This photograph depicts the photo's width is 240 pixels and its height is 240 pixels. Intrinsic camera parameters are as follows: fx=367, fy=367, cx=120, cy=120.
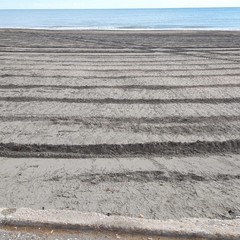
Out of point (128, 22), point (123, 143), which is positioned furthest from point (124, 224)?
point (128, 22)

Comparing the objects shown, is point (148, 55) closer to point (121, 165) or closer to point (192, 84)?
point (192, 84)

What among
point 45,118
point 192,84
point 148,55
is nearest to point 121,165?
point 45,118

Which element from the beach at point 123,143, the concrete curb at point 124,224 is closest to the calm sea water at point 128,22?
the beach at point 123,143

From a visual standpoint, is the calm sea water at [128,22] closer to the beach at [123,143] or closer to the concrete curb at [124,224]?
the beach at [123,143]

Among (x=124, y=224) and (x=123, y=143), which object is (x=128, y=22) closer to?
(x=123, y=143)

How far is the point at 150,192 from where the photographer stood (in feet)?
13.5

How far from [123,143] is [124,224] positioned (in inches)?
85.9

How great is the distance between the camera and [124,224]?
10.9 feet

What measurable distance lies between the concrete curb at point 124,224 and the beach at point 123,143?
274 millimetres

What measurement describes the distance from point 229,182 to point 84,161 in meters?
1.86

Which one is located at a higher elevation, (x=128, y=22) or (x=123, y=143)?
(x=128, y=22)

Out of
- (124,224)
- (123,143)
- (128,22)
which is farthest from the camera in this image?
(128,22)

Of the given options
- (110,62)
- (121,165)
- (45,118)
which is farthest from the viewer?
(110,62)

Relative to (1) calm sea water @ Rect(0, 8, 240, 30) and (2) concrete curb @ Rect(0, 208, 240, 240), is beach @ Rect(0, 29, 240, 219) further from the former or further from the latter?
(1) calm sea water @ Rect(0, 8, 240, 30)
